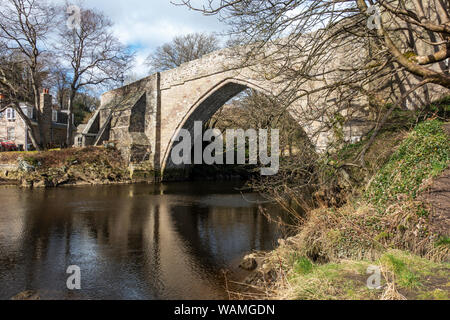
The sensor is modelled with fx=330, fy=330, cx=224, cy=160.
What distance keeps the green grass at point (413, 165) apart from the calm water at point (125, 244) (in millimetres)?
2236

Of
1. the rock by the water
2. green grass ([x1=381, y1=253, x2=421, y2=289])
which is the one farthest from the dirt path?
the rock by the water

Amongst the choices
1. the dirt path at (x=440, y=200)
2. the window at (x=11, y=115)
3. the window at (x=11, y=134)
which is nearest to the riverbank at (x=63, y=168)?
the window at (x=11, y=134)

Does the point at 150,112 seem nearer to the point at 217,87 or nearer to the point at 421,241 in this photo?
the point at 217,87

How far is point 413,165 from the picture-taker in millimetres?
4562

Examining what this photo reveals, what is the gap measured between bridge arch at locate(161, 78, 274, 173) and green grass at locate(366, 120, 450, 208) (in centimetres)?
801

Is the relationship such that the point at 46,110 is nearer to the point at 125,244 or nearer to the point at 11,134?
the point at 11,134

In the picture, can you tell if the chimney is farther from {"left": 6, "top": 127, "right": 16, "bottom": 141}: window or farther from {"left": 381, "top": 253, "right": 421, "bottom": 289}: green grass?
{"left": 381, "top": 253, "right": 421, "bottom": 289}: green grass

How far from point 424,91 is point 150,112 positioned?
1376 centimetres

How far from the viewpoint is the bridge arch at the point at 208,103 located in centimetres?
1418

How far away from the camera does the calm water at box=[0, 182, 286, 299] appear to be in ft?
13.7

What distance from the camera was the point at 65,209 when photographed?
9.26m

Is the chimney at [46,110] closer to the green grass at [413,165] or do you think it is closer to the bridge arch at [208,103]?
the bridge arch at [208,103]
